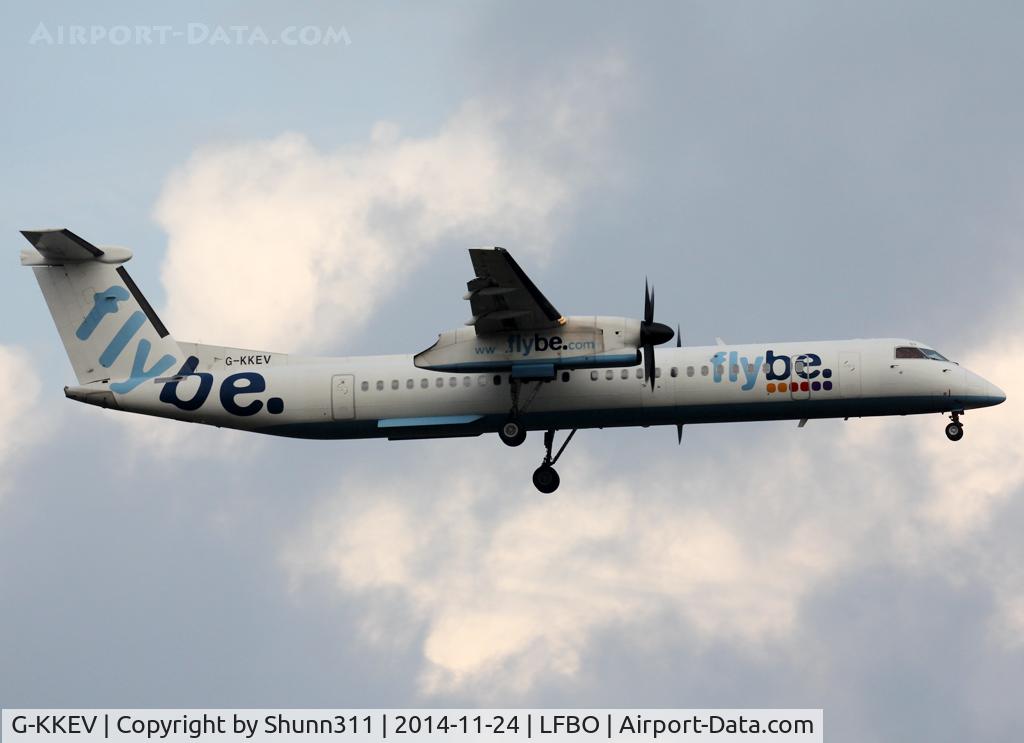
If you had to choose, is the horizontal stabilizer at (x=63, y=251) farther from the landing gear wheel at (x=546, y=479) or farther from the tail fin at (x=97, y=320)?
the landing gear wheel at (x=546, y=479)

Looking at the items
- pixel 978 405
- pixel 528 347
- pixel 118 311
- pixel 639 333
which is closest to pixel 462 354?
pixel 528 347

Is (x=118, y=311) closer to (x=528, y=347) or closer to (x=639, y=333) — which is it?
(x=528, y=347)

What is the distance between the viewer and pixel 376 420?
127ft

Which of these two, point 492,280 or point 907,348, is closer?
point 492,280

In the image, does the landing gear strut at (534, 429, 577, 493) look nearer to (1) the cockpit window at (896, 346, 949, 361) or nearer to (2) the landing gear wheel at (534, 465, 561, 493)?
(2) the landing gear wheel at (534, 465, 561, 493)

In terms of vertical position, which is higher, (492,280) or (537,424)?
(492,280)

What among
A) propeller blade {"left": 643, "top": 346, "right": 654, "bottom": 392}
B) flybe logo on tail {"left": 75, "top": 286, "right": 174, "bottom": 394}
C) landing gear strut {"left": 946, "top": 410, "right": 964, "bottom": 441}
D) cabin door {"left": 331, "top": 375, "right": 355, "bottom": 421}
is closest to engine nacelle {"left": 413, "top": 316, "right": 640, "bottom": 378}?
propeller blade {"left": 643, "top": 346, "right": 654, "bottom": 392}

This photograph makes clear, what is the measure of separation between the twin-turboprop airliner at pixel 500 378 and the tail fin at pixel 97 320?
35mm

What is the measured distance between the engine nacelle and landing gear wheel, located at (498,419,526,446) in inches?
58.9

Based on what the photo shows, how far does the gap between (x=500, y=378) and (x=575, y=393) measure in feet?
5.91

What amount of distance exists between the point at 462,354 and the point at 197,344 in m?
7.20

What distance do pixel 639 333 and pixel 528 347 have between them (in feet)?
8.49

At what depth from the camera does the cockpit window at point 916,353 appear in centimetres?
3841

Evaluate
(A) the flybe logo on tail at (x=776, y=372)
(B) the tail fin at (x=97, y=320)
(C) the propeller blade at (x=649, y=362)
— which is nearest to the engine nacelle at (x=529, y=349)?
(C) the propeller blade at (x=649, y=362)
